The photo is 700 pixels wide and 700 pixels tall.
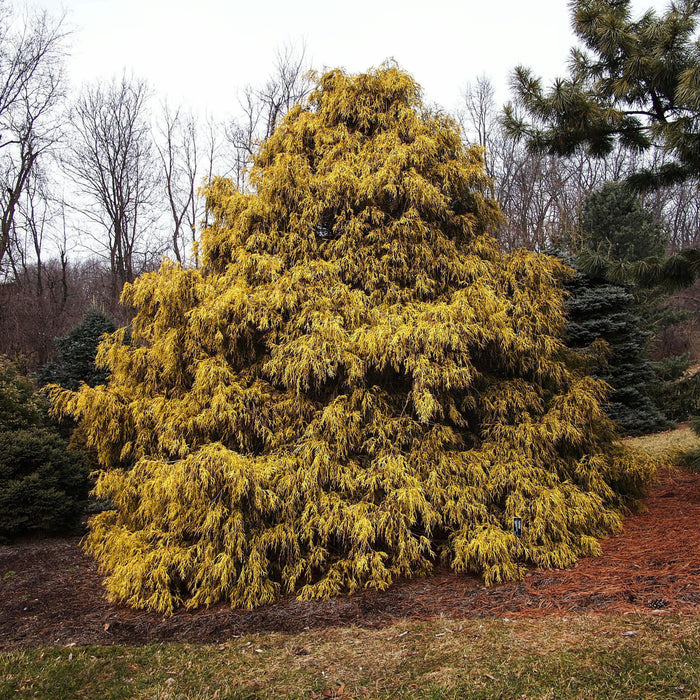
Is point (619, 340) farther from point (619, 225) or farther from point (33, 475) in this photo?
point (33, 475)

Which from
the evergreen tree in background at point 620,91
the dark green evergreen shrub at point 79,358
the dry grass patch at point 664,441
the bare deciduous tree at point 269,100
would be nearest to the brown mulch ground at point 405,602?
the evergreen tree in background at point 620,91

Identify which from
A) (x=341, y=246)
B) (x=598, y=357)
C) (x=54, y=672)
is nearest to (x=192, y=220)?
(x=341, y=246)

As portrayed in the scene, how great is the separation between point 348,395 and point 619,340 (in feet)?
30.1

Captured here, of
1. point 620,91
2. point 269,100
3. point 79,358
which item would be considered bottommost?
point 79,358

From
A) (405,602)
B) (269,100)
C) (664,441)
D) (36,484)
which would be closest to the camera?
(405,602)

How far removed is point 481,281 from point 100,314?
1060 cm

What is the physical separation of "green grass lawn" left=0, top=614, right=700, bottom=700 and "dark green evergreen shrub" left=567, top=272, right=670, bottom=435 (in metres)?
9.18

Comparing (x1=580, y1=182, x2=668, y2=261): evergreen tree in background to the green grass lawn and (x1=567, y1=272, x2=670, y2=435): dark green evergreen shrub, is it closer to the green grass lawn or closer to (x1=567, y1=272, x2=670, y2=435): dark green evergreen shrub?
(x1=567, y1=272, x2=670, y2=435): dark green evergreen shrub

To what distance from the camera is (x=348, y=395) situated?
5.46 m

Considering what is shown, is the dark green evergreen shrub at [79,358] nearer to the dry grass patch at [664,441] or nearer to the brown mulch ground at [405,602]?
the brown mulch ground at [405,602]

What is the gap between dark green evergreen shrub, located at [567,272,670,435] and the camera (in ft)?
38.5

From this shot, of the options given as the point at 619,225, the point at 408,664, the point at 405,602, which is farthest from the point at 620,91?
the point at 619,225

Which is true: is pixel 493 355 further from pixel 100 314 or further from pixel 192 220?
pixel 192 220

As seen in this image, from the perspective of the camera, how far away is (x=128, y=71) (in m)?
19.0
